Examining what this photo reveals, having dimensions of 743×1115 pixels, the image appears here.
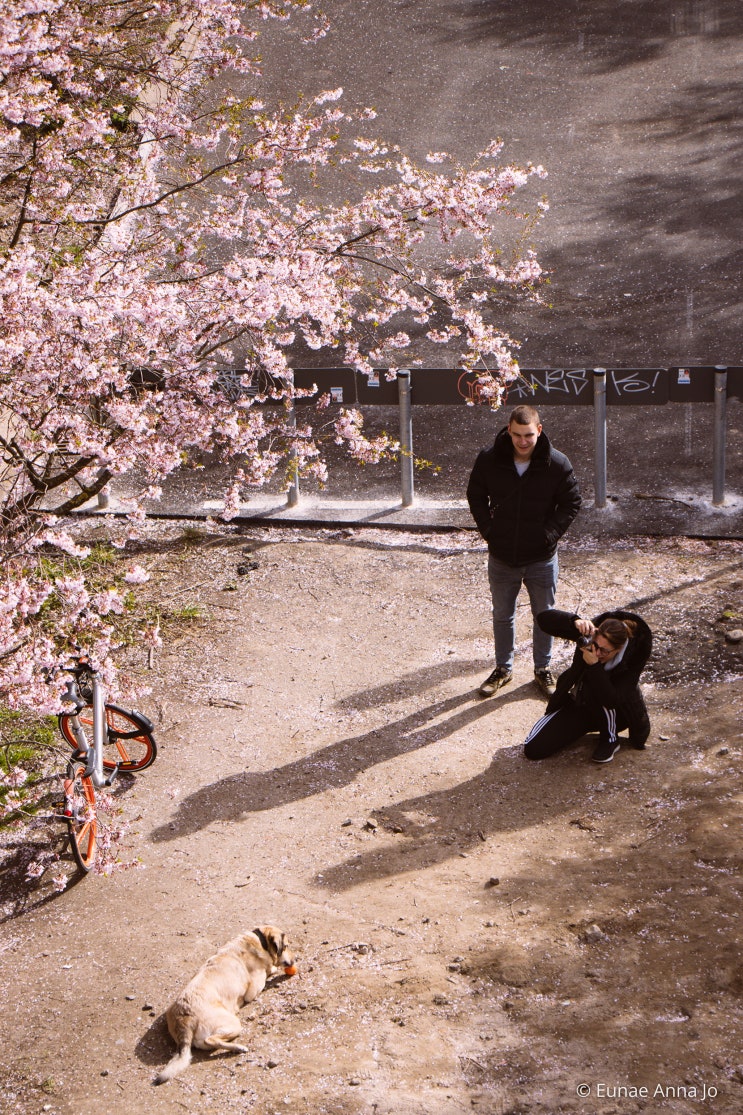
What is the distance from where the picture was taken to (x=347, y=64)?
20.8 m

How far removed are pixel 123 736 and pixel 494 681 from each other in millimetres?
2731

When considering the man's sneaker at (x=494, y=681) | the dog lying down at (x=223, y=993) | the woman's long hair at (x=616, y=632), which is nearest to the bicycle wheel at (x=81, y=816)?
the dog lying down at (x=223, y=993)

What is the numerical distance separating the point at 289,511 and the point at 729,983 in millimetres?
7550

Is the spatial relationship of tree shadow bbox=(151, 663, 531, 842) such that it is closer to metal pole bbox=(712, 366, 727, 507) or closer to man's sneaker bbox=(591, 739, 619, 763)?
man's sneaker bbox=(591, 739, 619, 763)

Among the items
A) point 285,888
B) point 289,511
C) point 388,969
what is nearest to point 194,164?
point 289,511

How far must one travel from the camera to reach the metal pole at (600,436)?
35.2 ft

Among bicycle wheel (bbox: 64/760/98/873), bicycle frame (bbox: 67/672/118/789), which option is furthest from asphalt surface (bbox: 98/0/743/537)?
bicycle wheel (bbox: 64/760/98/873)

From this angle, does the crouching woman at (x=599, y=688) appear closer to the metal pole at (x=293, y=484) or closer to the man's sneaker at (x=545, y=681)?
the man's sneaker at (x=545, y=681)

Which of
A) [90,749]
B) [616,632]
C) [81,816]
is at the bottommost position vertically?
[81,816]

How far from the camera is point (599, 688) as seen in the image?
6.75 meters

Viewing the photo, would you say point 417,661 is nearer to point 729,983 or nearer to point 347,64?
point 729,983

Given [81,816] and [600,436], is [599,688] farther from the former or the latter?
[600,436]

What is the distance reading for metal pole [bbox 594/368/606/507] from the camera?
10.7 metres

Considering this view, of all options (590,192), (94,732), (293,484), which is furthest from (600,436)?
(590,192)
